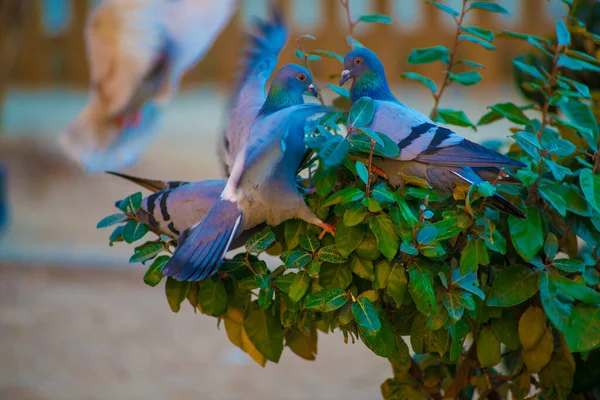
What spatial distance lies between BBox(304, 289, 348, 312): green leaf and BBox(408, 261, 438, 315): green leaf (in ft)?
0.27

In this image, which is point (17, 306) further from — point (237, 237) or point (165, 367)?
point (237, 237)

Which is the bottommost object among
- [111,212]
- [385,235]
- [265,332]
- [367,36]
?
[111,212]

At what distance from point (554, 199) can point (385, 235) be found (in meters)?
0.23

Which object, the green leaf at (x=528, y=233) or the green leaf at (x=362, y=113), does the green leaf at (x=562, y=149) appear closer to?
the green leaf at (x=528, y=233)

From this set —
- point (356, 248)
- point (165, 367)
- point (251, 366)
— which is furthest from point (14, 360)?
point (356, 248)

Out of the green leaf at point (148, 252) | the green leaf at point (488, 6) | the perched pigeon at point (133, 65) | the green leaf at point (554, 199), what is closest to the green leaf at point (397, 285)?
the green leaf at point (554, 199)

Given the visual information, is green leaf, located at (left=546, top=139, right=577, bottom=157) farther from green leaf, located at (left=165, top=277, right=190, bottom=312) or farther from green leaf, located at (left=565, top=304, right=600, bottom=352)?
green leaf, located at (left=165, top=277, right=190, bottom=312)

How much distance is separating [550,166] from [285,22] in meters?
0.45

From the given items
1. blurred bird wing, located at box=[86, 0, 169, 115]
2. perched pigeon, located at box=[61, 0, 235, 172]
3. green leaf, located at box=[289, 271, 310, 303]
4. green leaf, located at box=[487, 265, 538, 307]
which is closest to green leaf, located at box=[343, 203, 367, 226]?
green leaf, located at box=[289, 271, 310, 303]

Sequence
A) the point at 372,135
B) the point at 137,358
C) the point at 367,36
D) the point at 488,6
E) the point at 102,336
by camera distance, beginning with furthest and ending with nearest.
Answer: the point at 367,36, the point at 102,336, the point at 137,358, the point at 488,6, the point at 372,135

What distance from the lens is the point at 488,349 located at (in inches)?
39.6

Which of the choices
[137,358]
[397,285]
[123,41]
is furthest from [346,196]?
[123,41]

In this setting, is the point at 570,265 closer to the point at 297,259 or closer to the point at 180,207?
the point at 297,259

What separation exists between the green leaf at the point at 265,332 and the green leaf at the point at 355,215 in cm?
22
